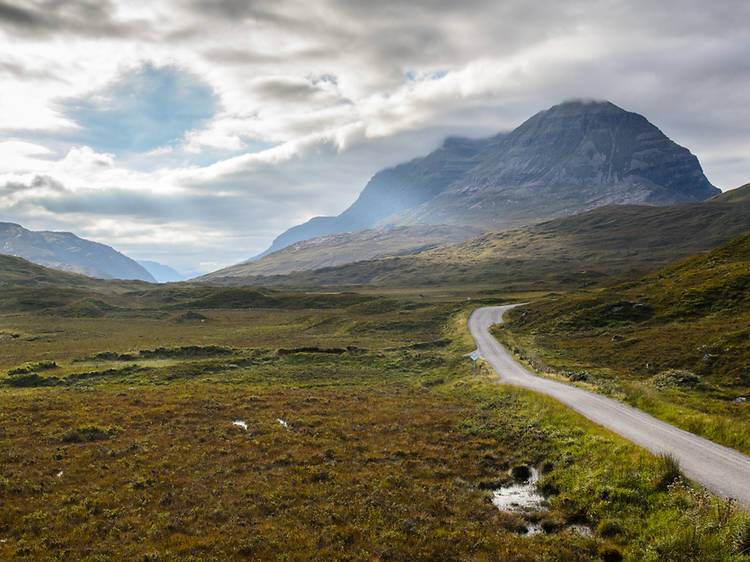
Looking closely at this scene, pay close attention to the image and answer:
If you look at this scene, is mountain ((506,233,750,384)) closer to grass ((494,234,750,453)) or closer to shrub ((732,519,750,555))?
grass ((494,234,750,453))

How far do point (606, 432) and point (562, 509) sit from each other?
7.46 m

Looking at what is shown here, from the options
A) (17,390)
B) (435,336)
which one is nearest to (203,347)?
(17,390)

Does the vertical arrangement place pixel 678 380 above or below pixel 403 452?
below

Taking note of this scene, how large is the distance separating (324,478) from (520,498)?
1010 centimetres

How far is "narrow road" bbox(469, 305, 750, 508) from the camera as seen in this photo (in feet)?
53.6

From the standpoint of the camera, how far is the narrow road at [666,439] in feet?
53.6

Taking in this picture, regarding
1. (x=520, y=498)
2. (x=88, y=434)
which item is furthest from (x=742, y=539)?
(x=88, y=434)

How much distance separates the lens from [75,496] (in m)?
18.5

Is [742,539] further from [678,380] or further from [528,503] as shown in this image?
[678,380]

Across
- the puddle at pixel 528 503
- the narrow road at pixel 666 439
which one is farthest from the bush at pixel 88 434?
the narrow road at pixel 666 439

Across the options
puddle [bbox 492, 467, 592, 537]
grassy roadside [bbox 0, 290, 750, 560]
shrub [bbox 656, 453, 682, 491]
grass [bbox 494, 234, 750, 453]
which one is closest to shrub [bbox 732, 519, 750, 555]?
grassy roadside [bbox 0, 290, 750, 560]

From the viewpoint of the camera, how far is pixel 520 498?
18.7m

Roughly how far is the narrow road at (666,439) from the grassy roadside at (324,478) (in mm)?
1649

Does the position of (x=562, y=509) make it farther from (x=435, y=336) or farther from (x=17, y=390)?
(x=435, y=336)
